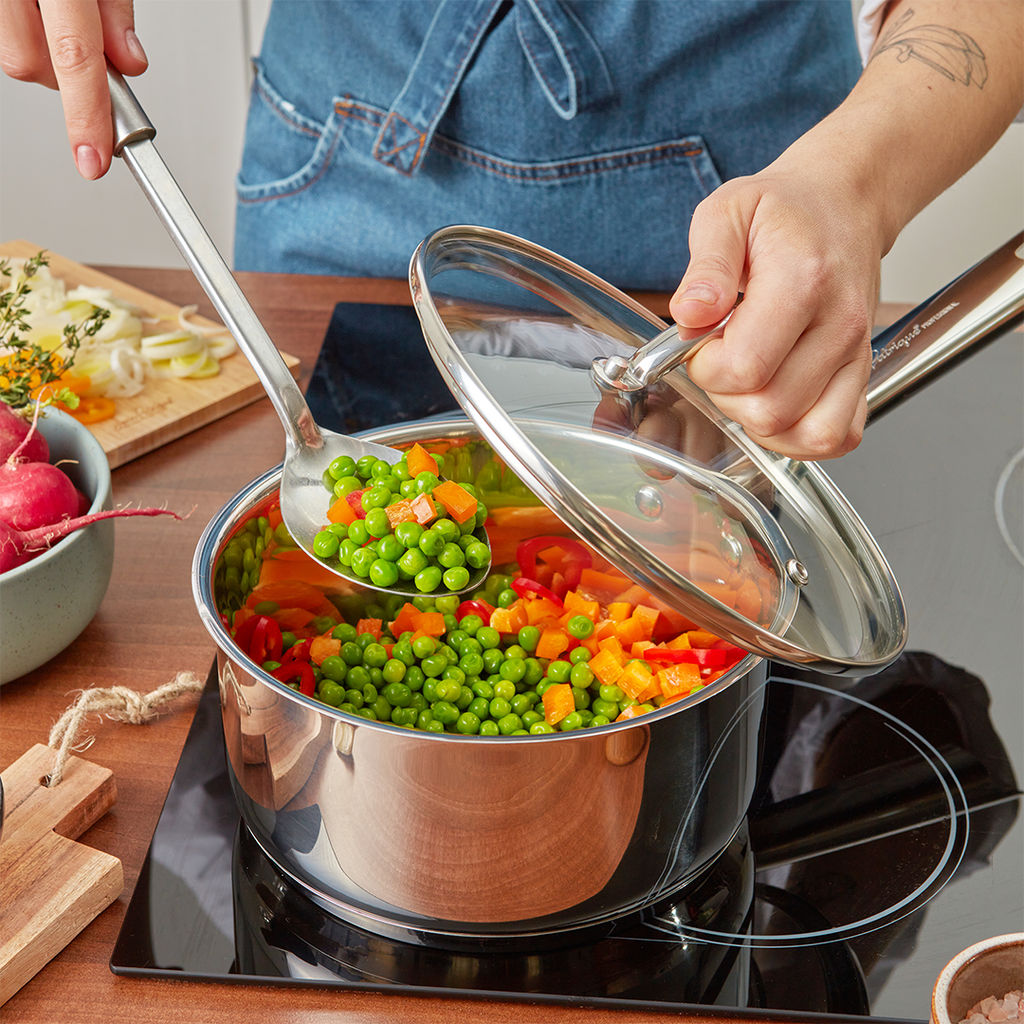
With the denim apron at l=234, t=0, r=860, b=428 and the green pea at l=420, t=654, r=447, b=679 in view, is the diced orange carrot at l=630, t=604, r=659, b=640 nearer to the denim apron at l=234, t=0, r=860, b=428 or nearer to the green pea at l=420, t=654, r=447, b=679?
the green pea at l=420, t=654, r=447, b=679

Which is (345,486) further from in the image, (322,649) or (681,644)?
(681,644)

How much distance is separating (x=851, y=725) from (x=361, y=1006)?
20.0 inches

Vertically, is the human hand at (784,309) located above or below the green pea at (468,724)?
above

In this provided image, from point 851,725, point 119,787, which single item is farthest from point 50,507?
point 851,725

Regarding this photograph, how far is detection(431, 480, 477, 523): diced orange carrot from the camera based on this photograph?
92 cm

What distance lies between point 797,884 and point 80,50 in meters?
0.93

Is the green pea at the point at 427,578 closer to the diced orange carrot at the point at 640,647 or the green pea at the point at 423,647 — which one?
the green pea at the point at 423,647

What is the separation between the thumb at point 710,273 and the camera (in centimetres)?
67

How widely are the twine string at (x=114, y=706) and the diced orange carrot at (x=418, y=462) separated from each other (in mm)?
286

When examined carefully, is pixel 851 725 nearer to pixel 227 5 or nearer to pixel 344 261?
pixel 344 261

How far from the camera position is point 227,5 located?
120 inches

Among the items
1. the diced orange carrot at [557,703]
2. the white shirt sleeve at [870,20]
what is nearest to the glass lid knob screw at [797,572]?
the diced orange carrot at [557,703]

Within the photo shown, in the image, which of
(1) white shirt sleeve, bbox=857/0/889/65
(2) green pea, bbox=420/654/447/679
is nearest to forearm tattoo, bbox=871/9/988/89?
(1) white shirt sleeve, bbox=857/0/889/65

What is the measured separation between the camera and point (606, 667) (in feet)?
2.91
